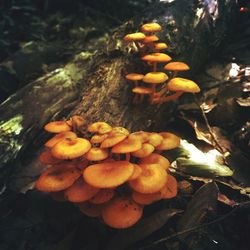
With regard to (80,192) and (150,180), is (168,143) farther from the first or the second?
(80,192)

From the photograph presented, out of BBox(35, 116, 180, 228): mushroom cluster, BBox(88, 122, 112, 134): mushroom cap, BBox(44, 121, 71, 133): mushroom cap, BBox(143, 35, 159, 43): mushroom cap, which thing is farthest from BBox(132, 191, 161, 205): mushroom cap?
BBox(143, 35, 159, 43): mushroom cap

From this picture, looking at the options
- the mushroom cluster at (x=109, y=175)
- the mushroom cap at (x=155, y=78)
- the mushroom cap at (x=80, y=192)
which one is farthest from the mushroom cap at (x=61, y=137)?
the mushroom cap at (x=155, y=78)

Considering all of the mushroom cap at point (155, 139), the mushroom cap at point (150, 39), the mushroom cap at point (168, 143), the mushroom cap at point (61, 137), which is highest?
the mushroom cap at point (150, 39)

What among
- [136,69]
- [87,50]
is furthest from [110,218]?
[87,50]

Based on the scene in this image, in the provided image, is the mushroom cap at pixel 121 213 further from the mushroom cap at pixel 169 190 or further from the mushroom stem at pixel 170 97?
the mushroom stem at pixel 170 97

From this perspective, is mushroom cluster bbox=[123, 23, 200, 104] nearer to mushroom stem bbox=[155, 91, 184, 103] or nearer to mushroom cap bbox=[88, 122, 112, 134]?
mushroom stem bbox=[155, 91, 184, 103]

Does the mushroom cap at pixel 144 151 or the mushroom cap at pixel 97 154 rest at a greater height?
the mushroom cap at pixel 97 154
